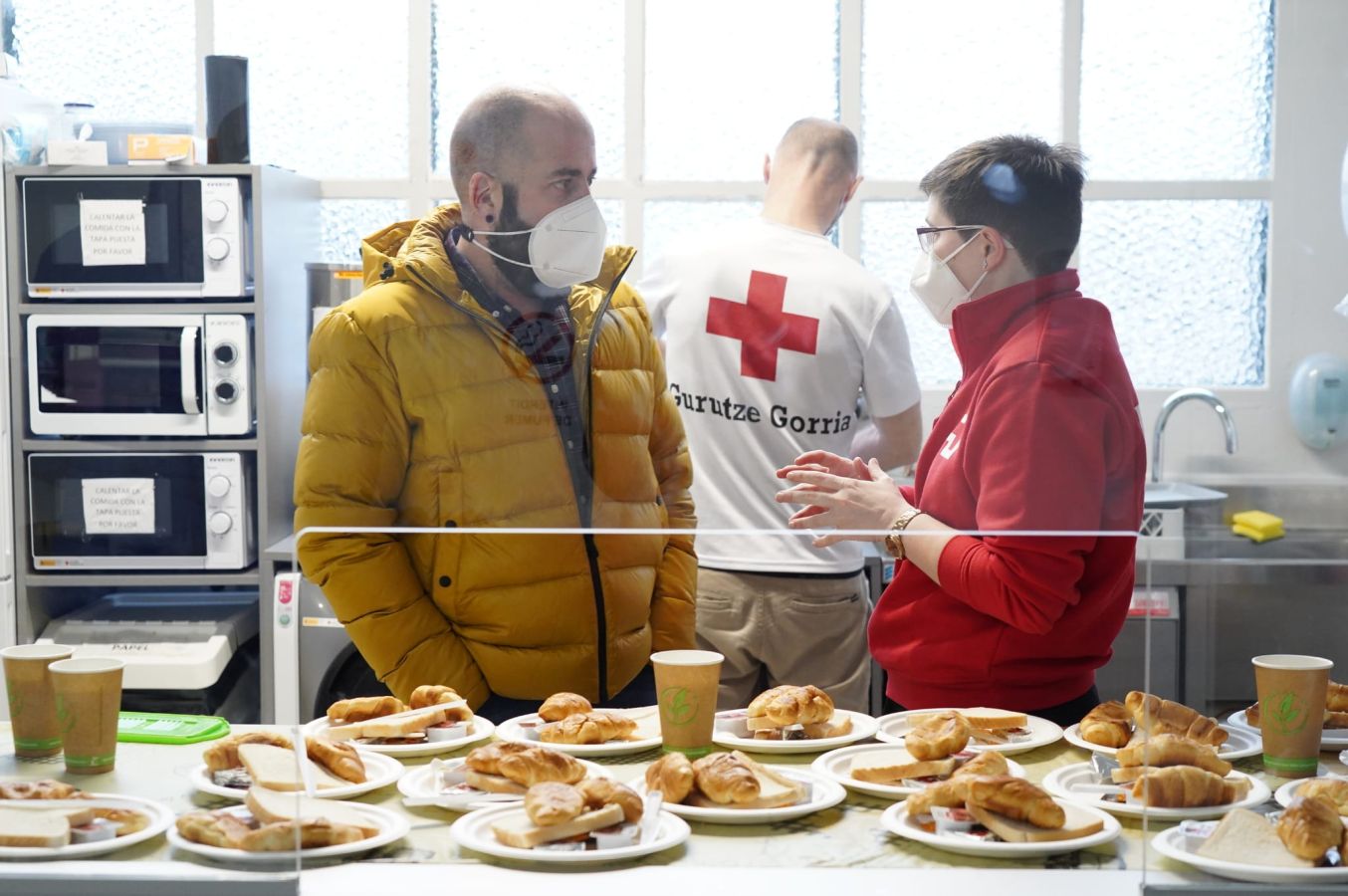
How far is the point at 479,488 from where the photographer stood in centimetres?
149

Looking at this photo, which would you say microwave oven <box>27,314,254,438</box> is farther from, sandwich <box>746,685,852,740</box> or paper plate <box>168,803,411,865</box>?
sandwich <box>746,685,852,740</box>

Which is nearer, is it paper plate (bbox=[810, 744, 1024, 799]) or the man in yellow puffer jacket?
paper plate (bbox=[810, 744, 1024, 799])

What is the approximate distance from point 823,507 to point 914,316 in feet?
0.82

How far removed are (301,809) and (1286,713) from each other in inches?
41.7

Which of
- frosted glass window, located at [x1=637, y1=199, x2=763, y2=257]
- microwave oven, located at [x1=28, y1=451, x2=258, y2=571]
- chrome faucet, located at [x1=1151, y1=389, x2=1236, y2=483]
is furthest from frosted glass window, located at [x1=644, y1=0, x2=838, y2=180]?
microwave oven, located at [x1=28, y1=451, x2=258, y2=571]

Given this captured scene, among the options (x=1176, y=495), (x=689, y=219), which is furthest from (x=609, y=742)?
(x=1176, y=495)

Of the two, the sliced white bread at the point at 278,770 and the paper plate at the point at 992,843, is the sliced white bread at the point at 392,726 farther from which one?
the paper plate at the point at 992,843

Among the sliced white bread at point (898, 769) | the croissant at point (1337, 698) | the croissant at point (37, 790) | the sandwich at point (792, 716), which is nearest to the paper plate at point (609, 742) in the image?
the sandwich at point (792, 716)

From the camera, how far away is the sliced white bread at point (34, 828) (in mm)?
1243

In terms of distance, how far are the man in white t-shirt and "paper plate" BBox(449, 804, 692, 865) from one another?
34 cm

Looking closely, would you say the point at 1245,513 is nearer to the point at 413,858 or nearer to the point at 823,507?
the point at 823,507

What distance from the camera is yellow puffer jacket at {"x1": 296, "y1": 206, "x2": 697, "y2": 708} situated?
4.80 feet

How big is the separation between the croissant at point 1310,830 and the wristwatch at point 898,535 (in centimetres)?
49

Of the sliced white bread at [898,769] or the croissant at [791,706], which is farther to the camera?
the croissant at [791,706]
